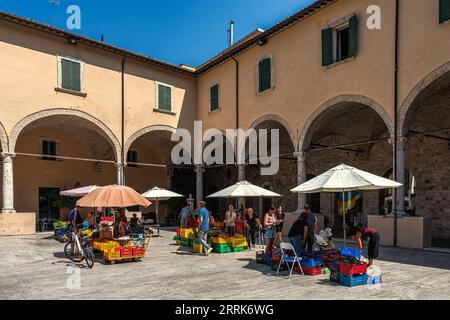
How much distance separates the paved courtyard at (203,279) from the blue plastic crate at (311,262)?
32cm

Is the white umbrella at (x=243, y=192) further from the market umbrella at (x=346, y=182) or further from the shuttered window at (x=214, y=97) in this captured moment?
the shuttered window at (x=214, y=97)

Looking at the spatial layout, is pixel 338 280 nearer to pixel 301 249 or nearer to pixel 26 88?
pixel 301 249

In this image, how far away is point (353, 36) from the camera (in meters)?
13.8

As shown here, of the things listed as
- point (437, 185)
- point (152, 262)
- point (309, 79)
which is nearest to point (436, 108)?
point (437, 185)

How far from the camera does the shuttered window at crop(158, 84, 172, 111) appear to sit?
21062 millimetres

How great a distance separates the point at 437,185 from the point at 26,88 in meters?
18.3

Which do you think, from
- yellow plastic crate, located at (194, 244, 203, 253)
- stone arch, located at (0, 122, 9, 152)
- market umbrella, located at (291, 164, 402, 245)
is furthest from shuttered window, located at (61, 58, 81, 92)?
market umbrella, located at (291, 164, 402, 245)

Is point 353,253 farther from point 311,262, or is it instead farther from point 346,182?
point 346,182

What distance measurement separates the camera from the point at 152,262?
1023cm

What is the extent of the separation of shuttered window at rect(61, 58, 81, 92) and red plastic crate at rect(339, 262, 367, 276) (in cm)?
1501

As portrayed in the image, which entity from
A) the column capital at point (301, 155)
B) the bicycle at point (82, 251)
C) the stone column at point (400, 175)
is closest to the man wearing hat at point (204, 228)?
the bicycle at point (82, 251)

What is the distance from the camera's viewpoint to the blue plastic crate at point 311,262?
8.42m

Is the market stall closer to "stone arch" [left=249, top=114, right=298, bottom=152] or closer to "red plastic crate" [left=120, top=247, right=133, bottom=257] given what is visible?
"red plastic crate" [left=120, top=247, right=133, bottom=257]
